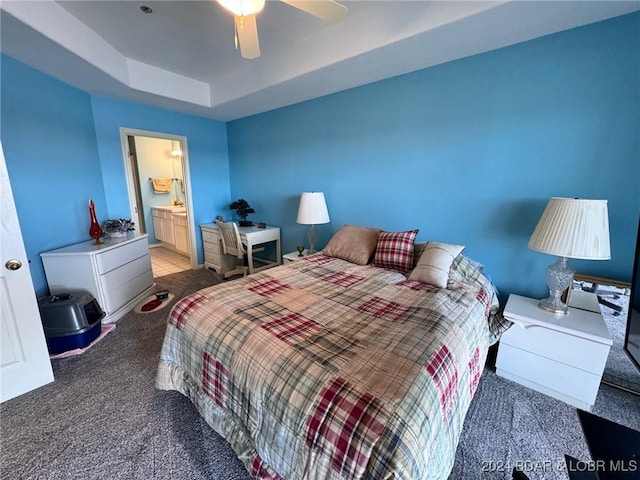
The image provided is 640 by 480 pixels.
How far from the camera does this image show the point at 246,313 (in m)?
1.48

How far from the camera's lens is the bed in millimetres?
880

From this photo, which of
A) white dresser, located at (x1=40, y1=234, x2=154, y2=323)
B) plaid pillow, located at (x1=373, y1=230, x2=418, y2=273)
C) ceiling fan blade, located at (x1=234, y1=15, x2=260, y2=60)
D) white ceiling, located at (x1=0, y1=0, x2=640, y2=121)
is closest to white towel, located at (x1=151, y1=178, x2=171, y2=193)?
white ceiling, located at (x1=0, y1=0, x2=640, y2=121)

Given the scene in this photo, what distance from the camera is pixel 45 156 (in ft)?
8.16

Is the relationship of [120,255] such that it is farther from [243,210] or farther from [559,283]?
[559,283]

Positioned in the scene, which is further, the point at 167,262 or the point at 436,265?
the point at 167,262

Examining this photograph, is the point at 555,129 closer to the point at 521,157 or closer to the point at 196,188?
the point at 521,157

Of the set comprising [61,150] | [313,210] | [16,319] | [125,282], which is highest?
[61,150]

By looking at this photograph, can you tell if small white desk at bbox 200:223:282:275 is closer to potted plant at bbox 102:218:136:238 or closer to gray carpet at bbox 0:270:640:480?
potted plant at bbox 102:218:136:238

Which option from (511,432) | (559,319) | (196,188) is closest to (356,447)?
(511,432)

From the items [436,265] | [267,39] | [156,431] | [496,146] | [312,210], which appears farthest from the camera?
[312,210]

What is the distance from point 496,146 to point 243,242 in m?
2.96

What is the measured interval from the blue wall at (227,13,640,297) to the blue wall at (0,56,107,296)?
243 centimetres

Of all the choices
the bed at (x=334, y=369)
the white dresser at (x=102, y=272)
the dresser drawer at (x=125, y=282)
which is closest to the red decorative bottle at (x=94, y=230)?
the white dresser at (x=102, y=272)

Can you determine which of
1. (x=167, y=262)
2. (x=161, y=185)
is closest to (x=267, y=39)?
(x=167, y=262)
